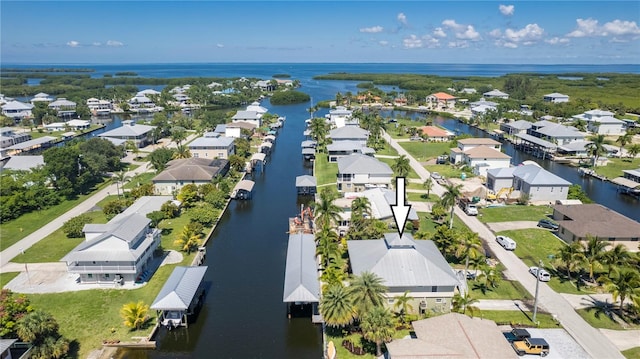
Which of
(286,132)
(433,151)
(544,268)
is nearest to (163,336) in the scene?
(544,268)

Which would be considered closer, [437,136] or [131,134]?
[131,134]

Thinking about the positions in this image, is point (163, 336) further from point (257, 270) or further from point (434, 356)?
point (434, 356)

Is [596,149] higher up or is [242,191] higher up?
[596,149]

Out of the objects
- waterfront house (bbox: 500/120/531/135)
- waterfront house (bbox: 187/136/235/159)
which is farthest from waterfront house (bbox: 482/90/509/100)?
waterfront house (bbox: 187/136/235/159)

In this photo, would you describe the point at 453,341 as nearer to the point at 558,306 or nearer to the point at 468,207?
the point at 558,306

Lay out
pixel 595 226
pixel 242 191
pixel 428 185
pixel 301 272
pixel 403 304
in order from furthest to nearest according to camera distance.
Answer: pixel 242 191 → pixel 428 185 → pixel 595 226 → pixel 301 272 → pixel 403 304

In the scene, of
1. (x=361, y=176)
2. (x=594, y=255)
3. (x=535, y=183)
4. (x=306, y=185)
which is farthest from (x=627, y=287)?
(x=306, y=185)

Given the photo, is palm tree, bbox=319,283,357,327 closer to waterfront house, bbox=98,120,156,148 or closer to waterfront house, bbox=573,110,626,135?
waterfront house, bbox=98,120,156,148
